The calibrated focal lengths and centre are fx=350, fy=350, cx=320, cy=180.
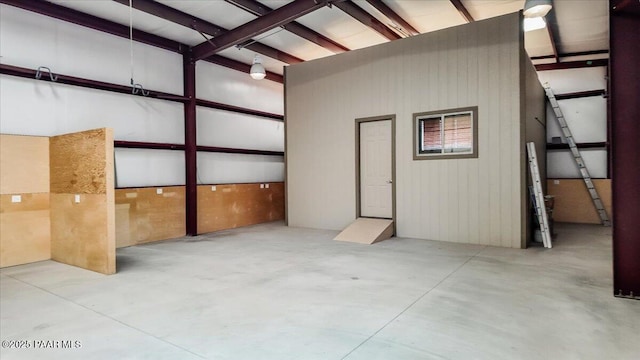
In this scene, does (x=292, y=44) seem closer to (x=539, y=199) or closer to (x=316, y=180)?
(x=316, y=180)

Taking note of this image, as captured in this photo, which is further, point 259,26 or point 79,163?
point 259,26

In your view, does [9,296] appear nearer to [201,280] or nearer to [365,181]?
[201,280]

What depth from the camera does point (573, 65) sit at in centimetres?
911

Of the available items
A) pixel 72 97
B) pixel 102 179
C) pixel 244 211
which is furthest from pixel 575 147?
pixel 72 97

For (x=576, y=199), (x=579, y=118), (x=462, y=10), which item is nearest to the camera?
(x=462, y=10)

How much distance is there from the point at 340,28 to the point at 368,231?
4.25m

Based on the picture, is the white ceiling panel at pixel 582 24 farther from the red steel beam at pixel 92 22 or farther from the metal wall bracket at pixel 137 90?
the metal wall bracket at pixel 137 90

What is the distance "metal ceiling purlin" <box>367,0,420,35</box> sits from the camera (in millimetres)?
6132

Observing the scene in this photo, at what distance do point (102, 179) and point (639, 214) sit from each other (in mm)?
6155

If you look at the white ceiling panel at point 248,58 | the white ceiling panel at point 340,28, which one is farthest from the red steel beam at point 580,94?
the white ceiling panel at point 248,58

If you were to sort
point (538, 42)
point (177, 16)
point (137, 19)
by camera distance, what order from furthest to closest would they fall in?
1. point (538, 42)
2. point (137, 19)
3. point (177, 16)

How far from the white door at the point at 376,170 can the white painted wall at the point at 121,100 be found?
129 inches

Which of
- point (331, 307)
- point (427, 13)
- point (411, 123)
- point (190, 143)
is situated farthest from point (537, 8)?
point (190, 143)

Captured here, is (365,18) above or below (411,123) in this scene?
above
